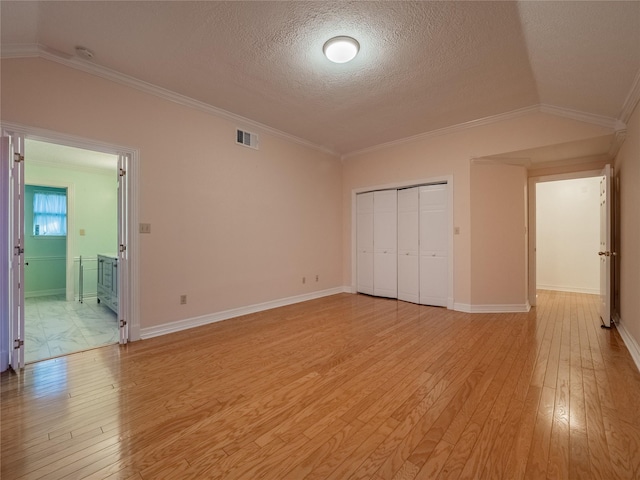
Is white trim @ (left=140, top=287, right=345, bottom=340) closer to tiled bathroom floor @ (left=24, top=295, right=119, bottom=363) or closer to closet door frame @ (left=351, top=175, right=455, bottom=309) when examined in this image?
tiled bathroom floor @ (left=24, top=295, right=119, bottom=363)

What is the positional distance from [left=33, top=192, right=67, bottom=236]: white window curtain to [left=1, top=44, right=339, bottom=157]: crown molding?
4.34 meters

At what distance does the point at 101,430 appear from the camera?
1.71m

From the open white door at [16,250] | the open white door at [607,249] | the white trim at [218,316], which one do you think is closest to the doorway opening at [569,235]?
the open white door at [607,249]

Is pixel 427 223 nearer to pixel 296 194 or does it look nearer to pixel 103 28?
pixel 296 194

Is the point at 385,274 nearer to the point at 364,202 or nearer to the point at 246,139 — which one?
the point at 364,202

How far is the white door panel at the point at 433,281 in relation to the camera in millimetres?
4656

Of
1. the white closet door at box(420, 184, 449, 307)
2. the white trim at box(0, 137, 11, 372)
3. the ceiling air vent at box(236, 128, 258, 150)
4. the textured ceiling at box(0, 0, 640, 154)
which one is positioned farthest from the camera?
the white closet door at box(420, 184, 449, 307)

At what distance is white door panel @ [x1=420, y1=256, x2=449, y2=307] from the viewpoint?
15.3ft

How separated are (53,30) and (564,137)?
5506 mm

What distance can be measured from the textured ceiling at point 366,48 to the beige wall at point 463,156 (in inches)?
13.5

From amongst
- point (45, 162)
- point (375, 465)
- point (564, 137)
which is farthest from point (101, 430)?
point (45, 162)

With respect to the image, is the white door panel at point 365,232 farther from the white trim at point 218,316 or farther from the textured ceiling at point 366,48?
the textured ceiling at point 366,48

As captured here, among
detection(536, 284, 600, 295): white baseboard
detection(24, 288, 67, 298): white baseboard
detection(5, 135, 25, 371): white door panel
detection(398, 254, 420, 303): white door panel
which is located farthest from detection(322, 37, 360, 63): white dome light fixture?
detection(24, 288, 67, 298): white baseboard

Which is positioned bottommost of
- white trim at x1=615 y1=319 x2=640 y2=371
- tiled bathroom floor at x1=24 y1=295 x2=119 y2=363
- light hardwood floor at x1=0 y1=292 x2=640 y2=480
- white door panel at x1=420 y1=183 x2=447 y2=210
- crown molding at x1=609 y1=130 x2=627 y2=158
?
light hardwood floor at x1=0 y1=292 x2=640 y2=480
